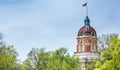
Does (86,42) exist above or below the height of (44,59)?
above

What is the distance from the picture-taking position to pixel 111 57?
2223 inches

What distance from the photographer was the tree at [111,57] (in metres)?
54.6

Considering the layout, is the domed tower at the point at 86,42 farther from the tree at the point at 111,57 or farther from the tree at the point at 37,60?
the tree at the point at 111,57

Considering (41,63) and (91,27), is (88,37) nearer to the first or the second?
(91,27)

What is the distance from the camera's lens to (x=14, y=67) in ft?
220

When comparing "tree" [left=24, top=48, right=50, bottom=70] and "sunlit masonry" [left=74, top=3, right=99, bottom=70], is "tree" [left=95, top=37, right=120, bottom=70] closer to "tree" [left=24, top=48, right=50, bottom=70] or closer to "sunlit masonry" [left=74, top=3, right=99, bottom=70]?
"tree" [left=24, top=48, right=50, bottom=70]

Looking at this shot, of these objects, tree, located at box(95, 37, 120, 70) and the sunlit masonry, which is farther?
the sunlit masonry

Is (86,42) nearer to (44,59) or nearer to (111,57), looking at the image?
(44,59)

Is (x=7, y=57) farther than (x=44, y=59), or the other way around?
(x=44, y=59)

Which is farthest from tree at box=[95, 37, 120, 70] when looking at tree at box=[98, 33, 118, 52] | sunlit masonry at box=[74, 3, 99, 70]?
sunlit masonry at box=[74, 3, 99, 70]

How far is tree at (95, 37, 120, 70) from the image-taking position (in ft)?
179

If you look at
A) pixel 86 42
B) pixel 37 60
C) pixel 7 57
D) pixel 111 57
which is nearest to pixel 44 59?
pixel 37 60

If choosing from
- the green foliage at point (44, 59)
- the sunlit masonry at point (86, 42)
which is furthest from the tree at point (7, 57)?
the sunlit masonry at point (86, 42)

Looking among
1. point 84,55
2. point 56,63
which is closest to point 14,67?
point 56,63
